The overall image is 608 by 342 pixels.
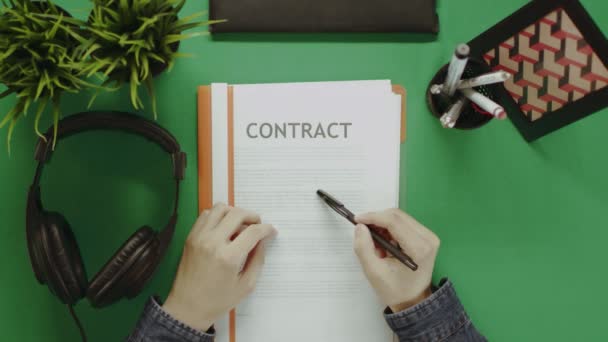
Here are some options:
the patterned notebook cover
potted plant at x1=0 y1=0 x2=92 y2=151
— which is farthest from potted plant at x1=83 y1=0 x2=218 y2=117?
the patterned notebook cover

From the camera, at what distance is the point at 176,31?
0.47m

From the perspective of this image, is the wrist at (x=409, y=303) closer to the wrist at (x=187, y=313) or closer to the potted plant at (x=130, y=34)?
the wrist at (x=187, y=313)

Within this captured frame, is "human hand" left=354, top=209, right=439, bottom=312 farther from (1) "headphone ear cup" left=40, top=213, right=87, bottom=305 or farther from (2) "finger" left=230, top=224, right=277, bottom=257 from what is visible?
(1) "headphone ear cup" left=40, top=213, right=87, bottom=305

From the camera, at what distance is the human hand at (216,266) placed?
0.54m

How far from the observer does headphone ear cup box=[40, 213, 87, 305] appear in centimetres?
52

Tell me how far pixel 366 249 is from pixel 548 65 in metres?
0.33

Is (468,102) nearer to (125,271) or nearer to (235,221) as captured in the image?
(235,221)

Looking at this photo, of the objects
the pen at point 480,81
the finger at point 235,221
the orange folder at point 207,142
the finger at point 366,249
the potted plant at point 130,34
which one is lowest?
the finger at point 366,249

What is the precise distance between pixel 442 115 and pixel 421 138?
0.16 feet

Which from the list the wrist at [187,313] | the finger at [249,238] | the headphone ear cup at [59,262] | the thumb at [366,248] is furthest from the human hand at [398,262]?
the headphone ear cup at [59,262]

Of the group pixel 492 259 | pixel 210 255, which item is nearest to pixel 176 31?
pixel 210 255

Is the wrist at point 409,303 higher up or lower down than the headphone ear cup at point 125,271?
lower down

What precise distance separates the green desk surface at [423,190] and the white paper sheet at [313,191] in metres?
0.04

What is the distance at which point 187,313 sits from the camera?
56cm
